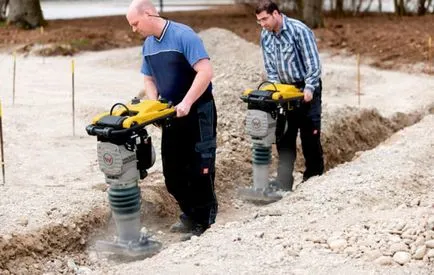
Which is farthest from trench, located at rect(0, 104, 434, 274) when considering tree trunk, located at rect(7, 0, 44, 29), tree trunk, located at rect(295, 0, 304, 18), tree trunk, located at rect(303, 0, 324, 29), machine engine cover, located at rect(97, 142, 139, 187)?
tree trunk, located at rect(295, 0, 304, 18)

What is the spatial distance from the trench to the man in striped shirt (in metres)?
0.77

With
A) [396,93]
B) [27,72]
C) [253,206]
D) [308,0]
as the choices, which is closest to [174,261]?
[253,206]

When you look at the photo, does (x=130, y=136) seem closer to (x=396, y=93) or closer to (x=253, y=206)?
(x=253, y=206)

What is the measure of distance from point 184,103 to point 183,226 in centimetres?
120

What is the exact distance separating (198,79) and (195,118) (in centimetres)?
38

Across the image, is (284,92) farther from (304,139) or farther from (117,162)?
(117,162)

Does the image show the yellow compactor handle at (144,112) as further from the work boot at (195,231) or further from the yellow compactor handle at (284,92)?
the yellow compactor handle at (284,92)

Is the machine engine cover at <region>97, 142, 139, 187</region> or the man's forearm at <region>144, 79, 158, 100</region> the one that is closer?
the machine engine cover at <region>97, 142, 139, 187</region>

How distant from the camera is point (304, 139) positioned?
712 centimetres

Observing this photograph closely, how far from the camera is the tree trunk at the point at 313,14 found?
20828 mm

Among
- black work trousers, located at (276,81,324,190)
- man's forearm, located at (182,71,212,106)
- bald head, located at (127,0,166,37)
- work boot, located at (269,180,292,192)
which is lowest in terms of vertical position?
work boot, located at (269,180,292,192)

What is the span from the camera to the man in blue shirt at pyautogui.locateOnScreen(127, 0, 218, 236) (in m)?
5.29

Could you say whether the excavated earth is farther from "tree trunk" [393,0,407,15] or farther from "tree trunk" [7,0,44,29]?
"tree trunk" [393,0,407,15]

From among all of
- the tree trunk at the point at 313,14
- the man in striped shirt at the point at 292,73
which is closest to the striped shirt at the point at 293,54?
the man in striped shirt at the point at 292,73
